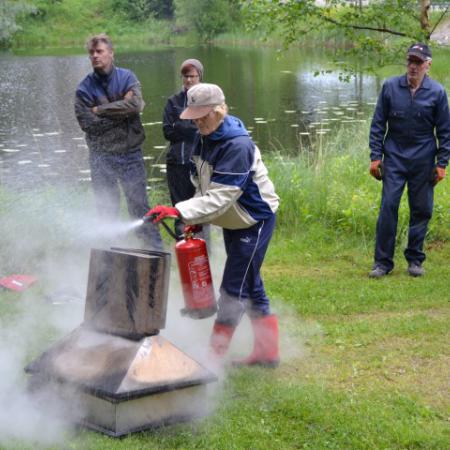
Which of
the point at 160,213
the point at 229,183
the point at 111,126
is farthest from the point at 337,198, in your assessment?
the point at 160,213

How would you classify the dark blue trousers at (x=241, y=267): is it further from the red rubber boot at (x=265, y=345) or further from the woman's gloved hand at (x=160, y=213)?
→ the woman's gloved hand at (x=160, y=213)

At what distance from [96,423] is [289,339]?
1.89m

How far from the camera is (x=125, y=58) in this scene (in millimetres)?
38188

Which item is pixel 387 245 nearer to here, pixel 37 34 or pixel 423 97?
pixel 423 97

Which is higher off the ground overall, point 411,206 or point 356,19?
point 356,19

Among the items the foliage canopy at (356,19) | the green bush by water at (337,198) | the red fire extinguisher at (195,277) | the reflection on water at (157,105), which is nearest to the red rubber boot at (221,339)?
the red fire extinguisher at (195,277)

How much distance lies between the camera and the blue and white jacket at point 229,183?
4348mm

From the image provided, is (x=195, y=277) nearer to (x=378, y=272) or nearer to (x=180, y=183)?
(x=180, y=183)

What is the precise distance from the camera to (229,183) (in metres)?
4.34

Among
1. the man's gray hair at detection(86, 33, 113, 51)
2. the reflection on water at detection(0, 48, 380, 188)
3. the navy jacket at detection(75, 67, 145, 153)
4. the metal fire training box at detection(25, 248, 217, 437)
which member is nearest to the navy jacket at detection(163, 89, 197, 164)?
the navy jacket at detection(75, 67, 145, 153)

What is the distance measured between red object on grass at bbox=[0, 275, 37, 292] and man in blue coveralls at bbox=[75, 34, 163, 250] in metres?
1.07

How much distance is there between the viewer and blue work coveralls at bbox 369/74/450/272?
6449mm

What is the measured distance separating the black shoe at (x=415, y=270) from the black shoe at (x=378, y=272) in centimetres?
23

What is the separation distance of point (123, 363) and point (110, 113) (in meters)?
3.44
